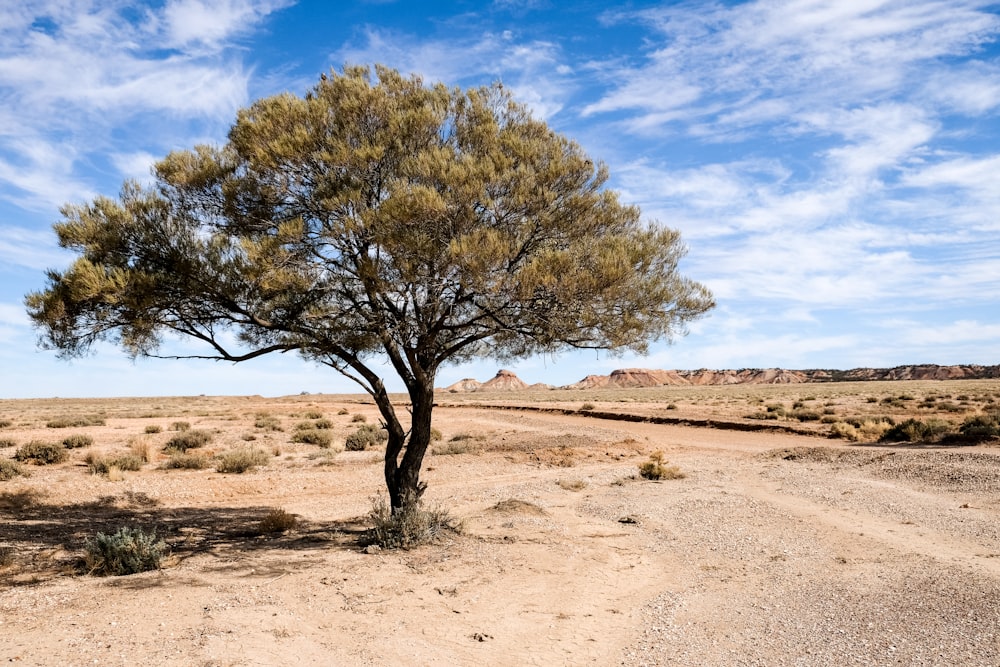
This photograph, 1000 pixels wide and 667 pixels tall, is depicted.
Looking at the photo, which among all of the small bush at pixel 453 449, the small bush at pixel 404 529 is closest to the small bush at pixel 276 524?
the small bush at pixel 404 529

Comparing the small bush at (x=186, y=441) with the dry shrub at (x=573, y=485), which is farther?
the small bush at (x=186, y=441)

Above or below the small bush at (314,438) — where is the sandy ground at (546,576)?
below

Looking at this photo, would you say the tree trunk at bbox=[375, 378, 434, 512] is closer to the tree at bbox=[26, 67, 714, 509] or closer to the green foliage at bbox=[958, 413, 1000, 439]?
the tree at bbox=[26, 67, 714, 509]

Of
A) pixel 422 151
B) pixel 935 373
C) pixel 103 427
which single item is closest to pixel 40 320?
pixel 422 151

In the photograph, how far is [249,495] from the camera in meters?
19.4

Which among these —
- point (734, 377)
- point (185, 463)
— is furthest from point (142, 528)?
point (734, 377)

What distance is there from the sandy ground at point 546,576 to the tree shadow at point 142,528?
0.25 feet

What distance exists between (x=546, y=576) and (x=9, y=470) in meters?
17.0

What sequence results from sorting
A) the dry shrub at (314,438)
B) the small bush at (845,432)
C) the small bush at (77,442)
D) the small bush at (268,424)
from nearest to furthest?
1. the small bush at (77,442)
2. the dry shrub at (314,438)
3. the small bush at (845,432)
4. the small bush at (268,424)

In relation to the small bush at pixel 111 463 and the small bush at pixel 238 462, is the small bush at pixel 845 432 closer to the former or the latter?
the small bush at pixel 238 462

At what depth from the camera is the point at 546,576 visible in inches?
389

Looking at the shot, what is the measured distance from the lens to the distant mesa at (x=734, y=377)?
460ft

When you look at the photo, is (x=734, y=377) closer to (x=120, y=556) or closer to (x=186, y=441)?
(x=186, y=441)

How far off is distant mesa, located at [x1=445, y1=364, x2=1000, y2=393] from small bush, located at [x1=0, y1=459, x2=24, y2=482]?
394 ft
